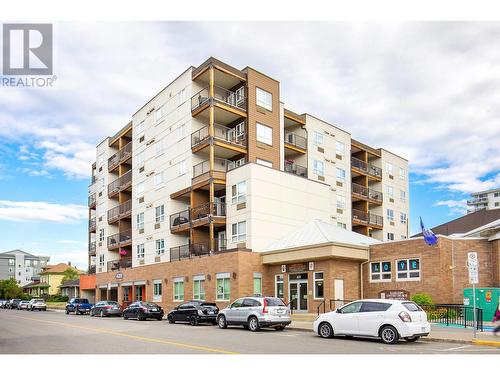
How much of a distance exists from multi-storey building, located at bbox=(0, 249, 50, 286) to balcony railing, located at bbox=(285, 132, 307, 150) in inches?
4570

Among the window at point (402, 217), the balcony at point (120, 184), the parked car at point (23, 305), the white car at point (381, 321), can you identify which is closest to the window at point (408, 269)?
the white car at point (381, 321)

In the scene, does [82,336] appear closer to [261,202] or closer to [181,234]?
[261,202]

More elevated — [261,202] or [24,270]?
[261,202]

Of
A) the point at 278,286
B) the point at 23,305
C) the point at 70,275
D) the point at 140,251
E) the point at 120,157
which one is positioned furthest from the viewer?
the point at 70,275

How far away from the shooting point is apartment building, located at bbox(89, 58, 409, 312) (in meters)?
38.7

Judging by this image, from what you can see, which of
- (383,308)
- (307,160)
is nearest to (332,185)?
(307,160)

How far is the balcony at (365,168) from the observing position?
192 feet

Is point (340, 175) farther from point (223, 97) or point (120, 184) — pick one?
point (120, 184)

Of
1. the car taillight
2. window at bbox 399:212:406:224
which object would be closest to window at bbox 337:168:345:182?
window at bbox 399:212:406:224

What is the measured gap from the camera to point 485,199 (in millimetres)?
156250

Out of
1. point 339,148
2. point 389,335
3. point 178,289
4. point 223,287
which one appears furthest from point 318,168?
point 389,335

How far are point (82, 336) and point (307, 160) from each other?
A: 3340cm

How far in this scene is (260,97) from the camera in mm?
43344

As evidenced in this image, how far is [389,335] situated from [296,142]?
111 ft
